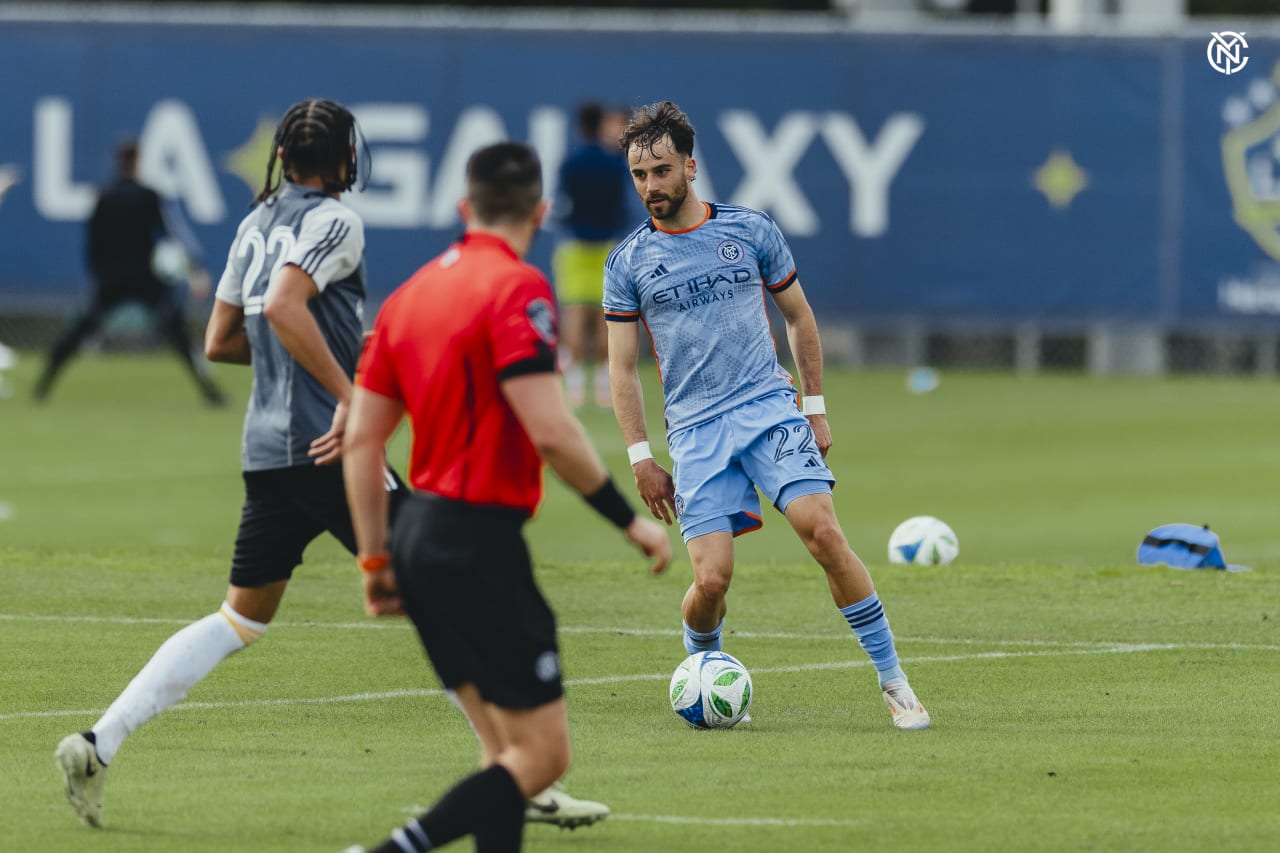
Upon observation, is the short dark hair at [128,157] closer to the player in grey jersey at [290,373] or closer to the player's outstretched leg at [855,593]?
the player's outstretched leg at [855,593]

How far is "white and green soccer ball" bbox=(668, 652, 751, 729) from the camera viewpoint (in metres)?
8.92

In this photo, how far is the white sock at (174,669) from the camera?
7465 mm

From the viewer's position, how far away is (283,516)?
777cm

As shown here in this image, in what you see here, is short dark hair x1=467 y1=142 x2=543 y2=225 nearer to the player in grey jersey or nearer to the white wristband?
the player in grey jersey

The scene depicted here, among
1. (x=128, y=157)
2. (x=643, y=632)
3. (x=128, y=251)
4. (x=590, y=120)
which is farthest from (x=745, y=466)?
(x=128, y=251)

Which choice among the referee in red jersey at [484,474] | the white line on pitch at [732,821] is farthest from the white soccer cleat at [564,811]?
the referee in red jersey at [484,474]

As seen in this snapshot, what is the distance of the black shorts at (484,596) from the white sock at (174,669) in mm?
1682

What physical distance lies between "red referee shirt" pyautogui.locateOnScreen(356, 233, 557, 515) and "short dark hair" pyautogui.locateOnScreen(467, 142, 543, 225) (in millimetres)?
75

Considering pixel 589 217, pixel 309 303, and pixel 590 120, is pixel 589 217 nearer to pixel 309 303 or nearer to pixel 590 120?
pixel 590 120

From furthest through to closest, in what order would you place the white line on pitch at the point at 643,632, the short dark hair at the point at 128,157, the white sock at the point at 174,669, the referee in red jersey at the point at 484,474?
the short dark hair at the point at 128,157 → the white line on pitch at the point at 643,632 → the white sock at the point at 174,669 → the referee in red jersey at the point at 484,474

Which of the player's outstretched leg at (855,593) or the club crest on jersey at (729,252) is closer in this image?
the player's outstretched leg at (855,593)

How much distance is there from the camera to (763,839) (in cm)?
703
